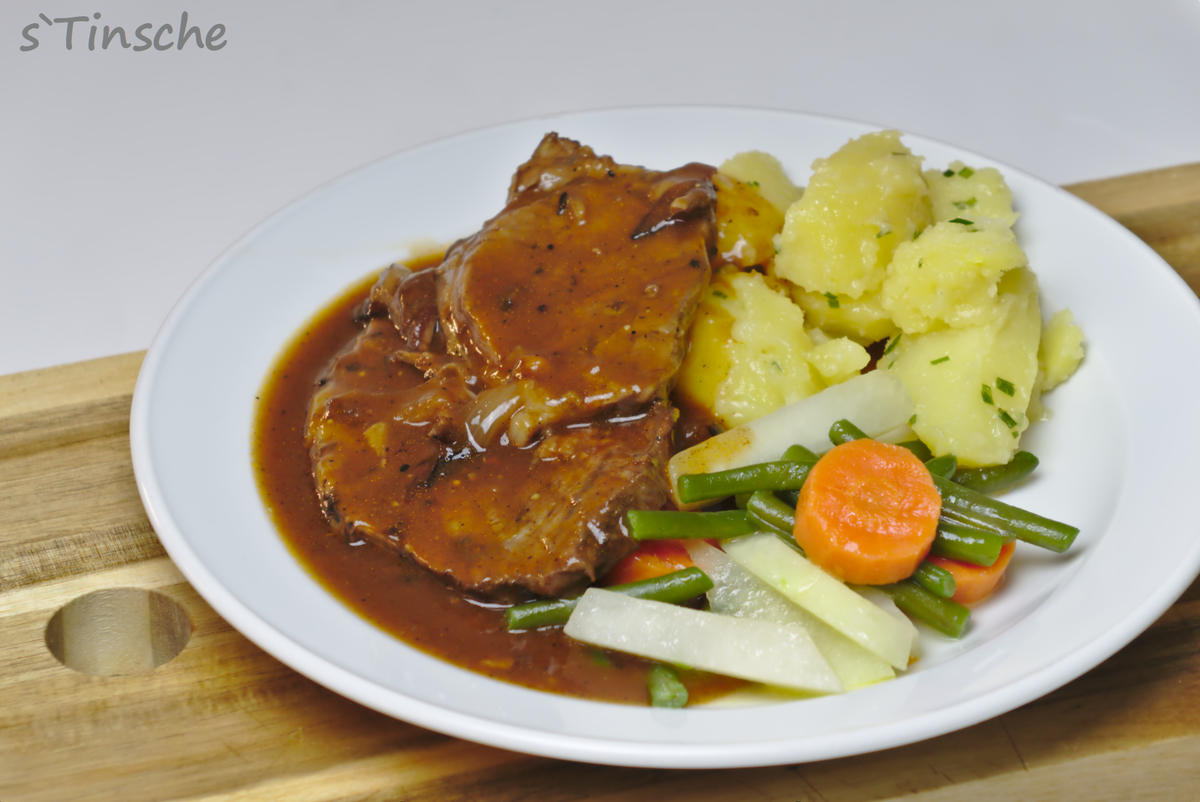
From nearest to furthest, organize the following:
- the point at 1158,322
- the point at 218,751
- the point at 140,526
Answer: the point at 218,751
the point at 140,526
the point at 1158,322

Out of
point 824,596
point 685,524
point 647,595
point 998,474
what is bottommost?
point 647,595

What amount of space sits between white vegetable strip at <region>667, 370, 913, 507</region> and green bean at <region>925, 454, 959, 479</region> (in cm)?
22

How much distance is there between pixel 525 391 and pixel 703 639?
1.04 meters

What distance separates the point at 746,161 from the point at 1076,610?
92.9 inches

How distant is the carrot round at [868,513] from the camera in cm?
302

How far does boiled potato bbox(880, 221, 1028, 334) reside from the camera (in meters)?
3.62

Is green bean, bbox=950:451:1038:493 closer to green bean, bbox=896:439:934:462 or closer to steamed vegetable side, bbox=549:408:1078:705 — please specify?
green bean, bbox=896:439:934:462

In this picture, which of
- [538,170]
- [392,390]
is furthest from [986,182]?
[392,390]

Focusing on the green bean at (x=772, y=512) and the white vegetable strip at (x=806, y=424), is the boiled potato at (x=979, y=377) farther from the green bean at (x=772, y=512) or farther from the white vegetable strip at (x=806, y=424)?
the green bean at (x=772, y=512)

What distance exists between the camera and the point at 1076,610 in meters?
2.83

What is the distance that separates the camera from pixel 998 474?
3.54 meters

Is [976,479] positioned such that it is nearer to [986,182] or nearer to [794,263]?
[794,263]

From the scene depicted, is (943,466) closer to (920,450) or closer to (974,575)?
(920,450)

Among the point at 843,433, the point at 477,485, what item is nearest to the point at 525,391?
the point at 477,485
